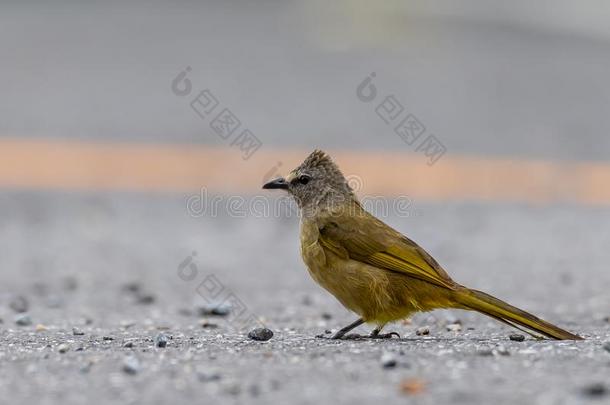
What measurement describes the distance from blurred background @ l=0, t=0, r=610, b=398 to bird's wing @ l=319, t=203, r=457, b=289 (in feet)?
3.82

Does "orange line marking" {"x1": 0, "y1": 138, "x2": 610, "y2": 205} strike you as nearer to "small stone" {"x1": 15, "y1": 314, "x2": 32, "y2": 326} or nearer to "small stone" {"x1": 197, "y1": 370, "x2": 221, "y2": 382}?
"small stone" {"x1": 15, "y1": 314, "x2": 32, "y2": 326}

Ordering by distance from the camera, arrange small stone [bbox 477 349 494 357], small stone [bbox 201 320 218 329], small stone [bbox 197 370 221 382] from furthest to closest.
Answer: small stone [bbox 201 320 218 329], small stone [bbox 477 349 494 357], small stone [bbox 197 370 221 382]

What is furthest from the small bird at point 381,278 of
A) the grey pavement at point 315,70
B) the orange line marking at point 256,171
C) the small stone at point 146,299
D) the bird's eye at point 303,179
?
the grey pavement at point 315,70

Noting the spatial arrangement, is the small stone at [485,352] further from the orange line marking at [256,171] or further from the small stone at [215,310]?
the orange line marking at [256,171]

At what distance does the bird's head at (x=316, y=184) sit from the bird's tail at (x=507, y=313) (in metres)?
1.18

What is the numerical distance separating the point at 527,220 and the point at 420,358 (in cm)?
765

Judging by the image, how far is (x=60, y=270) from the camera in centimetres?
1073

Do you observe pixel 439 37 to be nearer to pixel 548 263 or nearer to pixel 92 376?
pixel 548 263

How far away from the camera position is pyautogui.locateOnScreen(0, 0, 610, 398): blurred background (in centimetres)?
1034

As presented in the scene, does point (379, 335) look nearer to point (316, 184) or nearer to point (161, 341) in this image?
point (316, 184)

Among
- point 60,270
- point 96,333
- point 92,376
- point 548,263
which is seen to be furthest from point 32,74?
point 92,376

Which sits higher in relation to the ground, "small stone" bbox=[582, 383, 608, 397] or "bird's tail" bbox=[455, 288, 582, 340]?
"bird's tail" bbox=[455, 288, 582, 340]

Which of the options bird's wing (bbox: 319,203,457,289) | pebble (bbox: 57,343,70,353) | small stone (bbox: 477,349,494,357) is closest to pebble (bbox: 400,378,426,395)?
small stone (bbox: 477,349,494,357)

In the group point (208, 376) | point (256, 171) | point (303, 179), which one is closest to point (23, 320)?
point (303, 179)
